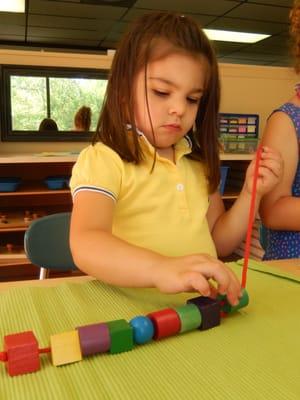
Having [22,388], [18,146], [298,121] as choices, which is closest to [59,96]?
[18,146]

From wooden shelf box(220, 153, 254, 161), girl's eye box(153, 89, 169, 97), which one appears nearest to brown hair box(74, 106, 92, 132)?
wooden shelf box(220, 153, 254, 161)

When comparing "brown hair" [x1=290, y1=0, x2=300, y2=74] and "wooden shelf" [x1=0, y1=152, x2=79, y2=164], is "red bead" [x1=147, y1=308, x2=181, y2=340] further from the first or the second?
"wooden shelf" [x1=0, y1=152, x2=79, y2=164]

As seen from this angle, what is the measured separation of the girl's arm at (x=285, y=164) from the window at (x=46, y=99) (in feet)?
5.00

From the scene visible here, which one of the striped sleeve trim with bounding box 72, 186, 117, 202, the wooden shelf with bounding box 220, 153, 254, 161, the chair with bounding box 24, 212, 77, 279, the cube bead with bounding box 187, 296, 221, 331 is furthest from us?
the wooden shelf with bounding box 220, 153, 254, 161

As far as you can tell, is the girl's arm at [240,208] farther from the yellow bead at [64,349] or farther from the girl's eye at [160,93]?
the yellow bead at [64,349]

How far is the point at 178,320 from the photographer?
441 mm

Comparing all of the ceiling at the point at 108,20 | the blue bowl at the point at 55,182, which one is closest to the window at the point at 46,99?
the blue bowl at the point at 55,182

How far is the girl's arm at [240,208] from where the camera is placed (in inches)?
25.8

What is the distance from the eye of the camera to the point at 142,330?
417mm

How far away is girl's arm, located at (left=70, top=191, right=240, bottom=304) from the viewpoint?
17.1 inches

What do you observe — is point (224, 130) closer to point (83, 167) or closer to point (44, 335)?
point (83, 167)

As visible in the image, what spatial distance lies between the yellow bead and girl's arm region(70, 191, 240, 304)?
0.11m

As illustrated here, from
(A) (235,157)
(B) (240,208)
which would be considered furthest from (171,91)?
(A) (235,157)

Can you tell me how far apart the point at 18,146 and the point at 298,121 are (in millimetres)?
1665
